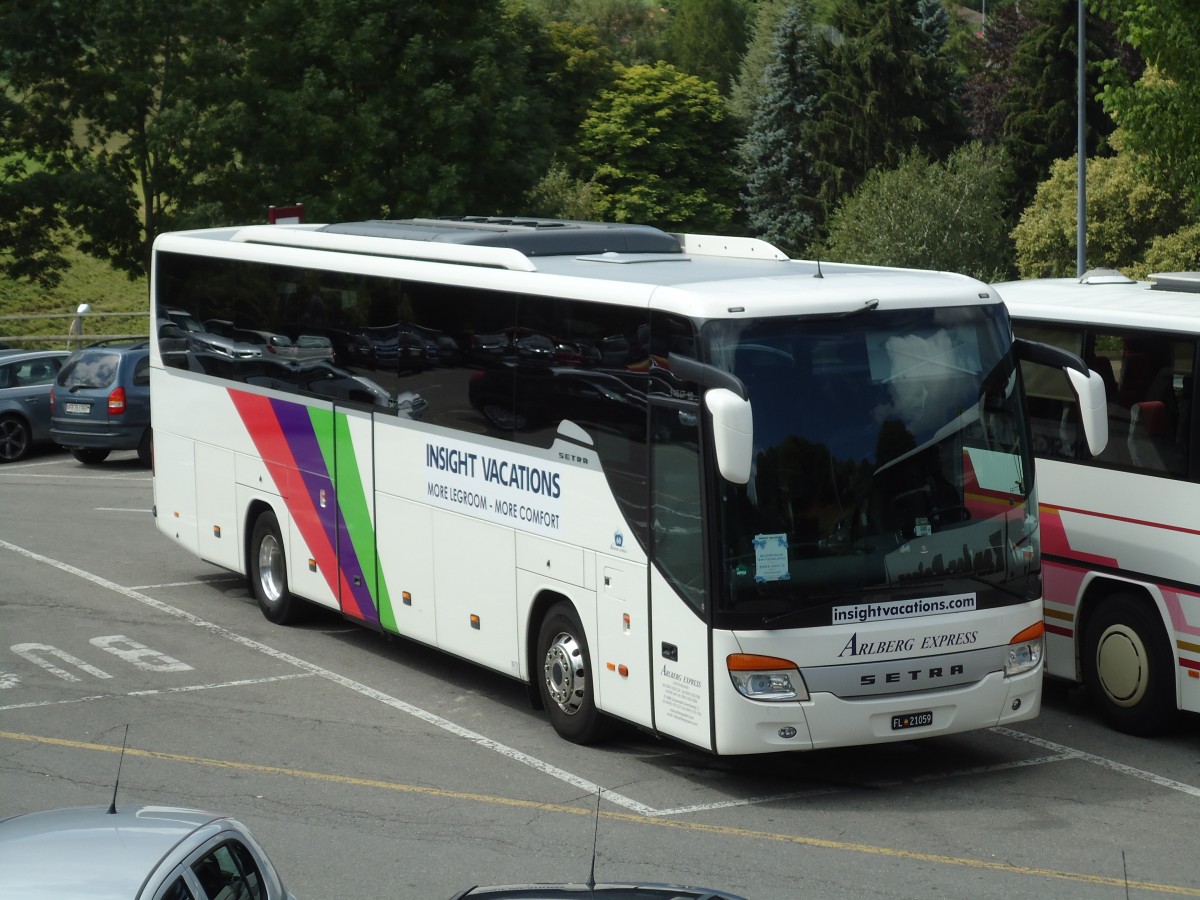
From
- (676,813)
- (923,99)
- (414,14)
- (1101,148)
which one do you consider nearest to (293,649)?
(676,813)

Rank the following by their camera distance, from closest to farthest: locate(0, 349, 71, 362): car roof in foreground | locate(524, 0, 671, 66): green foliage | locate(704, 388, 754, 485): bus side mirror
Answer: locate(704, 388, 754, 485): bus side mirror, locate(0, 349, 71, 362): car roof in foreground, locate(524, 0, 671, 66): green foliage

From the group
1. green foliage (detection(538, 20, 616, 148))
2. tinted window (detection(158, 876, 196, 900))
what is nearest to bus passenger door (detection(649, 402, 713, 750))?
tinted window (detection(158, 876, 196, 900))

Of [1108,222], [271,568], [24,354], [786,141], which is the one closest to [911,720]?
[271,568]

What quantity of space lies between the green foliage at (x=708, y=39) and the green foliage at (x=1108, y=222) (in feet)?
222

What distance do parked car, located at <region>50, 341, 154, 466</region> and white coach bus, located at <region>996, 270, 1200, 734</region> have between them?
17.7 m

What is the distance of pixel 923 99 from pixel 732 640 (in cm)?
6703

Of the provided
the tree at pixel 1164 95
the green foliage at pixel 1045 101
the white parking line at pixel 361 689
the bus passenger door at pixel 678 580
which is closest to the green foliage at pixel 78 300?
the green foliage at pixel 1045 101

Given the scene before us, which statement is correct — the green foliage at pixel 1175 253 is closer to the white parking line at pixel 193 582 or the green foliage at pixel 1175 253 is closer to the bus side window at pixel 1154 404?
the white parking line at pixel 193 582

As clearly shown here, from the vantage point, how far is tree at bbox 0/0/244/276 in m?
37.3

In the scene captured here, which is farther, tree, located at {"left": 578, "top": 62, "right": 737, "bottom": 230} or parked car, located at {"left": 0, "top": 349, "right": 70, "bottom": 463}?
tree, located at {"left": 578, "top": 62, "right": 737, "bottom": 230}

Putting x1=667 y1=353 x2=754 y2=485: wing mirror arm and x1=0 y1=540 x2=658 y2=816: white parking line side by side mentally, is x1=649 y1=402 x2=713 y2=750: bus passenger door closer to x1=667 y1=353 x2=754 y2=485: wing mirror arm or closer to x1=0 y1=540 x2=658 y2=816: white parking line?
x1=667 y1=353 x2=754 y2=485: wing mirror arm

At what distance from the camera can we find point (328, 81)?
39719mm

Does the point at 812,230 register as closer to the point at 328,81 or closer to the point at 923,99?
the point at 923,99

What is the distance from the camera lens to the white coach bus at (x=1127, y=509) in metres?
11.3
